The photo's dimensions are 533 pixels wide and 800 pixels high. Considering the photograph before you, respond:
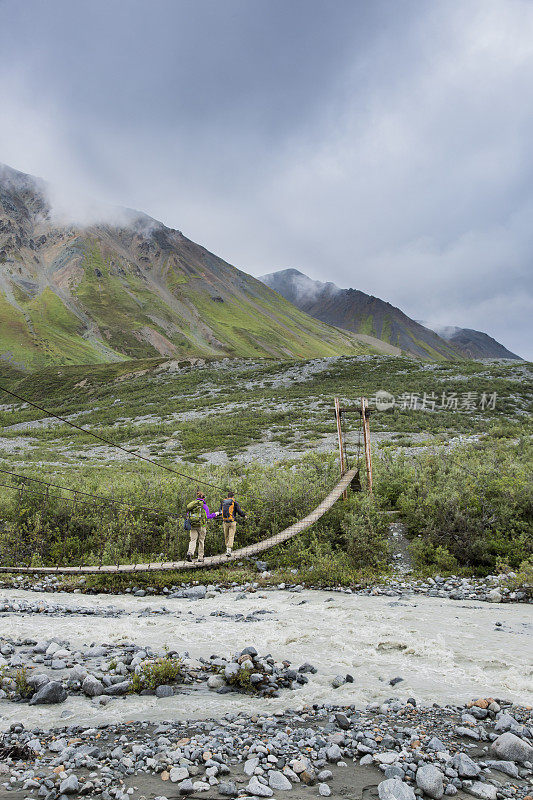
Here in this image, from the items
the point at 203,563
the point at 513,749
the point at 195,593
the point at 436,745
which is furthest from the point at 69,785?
the point at 203,563

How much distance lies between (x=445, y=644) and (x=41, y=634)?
7822 mm

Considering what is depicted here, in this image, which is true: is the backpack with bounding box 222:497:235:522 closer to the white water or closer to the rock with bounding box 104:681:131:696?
the white water

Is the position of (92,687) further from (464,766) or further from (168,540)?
(168,540)

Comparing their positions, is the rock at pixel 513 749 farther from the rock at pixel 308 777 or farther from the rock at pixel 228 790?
the rock at pixel 228 790

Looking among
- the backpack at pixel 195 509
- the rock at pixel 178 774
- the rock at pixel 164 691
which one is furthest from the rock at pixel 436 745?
the backpack at pixel 195 509

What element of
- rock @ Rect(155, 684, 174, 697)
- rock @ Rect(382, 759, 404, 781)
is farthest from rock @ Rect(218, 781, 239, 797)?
rock @ Rect(155, 684, 174, 697)

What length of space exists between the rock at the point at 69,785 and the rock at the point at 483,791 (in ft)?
11.7

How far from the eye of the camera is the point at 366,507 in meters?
14.8

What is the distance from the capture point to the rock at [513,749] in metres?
4.47

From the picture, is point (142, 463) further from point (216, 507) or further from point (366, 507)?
point (366, 507)

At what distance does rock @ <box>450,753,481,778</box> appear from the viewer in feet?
13.7

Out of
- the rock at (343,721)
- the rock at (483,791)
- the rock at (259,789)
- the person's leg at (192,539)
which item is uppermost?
the rock at (483,791)

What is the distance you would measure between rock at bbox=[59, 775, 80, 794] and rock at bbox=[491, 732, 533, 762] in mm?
4165

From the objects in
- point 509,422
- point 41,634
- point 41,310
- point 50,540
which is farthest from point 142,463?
point 41,310
